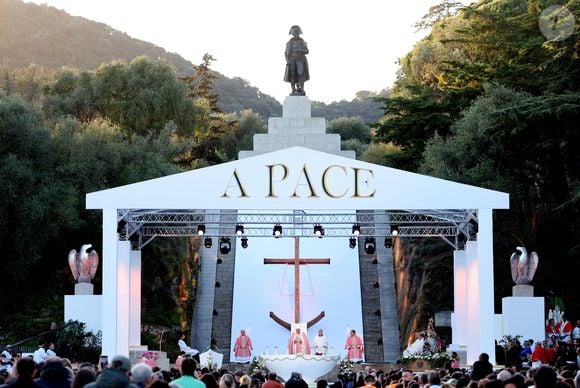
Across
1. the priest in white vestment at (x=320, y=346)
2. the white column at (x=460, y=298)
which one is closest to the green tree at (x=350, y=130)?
the priest in white vestment at (x=320, y=346)

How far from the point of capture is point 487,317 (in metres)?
25.2

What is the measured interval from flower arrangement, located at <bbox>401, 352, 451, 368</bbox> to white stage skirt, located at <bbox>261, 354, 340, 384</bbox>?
12.3ft

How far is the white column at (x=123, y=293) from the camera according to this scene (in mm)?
26531

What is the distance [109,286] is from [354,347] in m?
9.53

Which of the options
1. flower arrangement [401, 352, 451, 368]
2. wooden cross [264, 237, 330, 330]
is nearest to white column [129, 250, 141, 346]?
wooden cross [264, 237, 330, 330]

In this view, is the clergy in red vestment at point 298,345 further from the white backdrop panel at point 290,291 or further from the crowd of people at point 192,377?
the crowd of people at point 192,377

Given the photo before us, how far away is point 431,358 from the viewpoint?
29.3m

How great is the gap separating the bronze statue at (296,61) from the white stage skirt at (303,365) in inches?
797

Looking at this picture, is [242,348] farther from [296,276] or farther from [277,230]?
→ [277,230]

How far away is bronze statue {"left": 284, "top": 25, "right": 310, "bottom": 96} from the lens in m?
44.6

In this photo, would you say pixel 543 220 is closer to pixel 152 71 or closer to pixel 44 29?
pixel 152 71

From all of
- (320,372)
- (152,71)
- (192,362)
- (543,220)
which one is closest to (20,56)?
(152,71)

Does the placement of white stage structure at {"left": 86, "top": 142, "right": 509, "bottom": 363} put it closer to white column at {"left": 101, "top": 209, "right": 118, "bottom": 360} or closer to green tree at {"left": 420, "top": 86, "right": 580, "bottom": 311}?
white column at {"left": 101, "top": 209, "right": 118, "bottom": 360}

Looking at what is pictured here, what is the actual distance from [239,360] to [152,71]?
22.5 m
